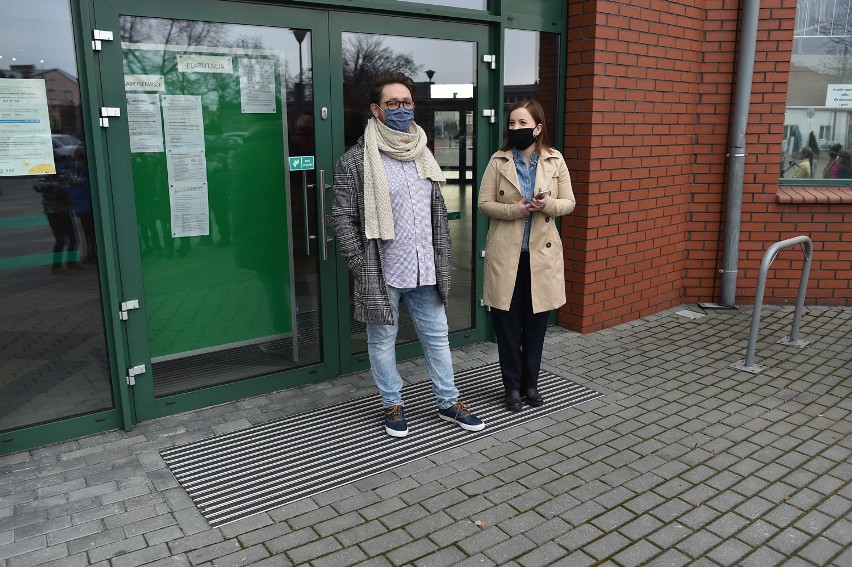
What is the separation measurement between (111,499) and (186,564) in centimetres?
73

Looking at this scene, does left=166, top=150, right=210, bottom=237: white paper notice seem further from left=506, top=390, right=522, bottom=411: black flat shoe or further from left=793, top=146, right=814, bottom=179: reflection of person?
left=793, top=146, right=814, bottom=179: reflection of person

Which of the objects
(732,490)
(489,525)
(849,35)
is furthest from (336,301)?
(849,35)

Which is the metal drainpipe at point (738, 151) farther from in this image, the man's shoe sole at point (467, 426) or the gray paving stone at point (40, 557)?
the gray paving stone at point (40, 557)

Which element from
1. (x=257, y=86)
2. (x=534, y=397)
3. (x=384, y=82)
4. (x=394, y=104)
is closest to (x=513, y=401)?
(x=534, y=397)

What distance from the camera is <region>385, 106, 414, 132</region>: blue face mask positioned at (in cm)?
380

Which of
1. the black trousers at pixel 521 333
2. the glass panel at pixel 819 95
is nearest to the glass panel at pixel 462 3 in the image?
the black trousers at pixel 521 333

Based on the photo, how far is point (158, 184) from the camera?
4.14 meters

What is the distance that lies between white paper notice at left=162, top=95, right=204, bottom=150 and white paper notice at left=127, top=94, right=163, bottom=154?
47 millimetres

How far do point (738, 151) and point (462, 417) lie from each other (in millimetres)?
4028

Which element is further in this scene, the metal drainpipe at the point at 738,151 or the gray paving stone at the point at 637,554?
the metal drainpipe at the point at 738,151

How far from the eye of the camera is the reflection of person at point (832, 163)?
6891mm

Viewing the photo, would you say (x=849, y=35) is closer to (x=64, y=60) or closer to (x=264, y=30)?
(x=264, y=30)

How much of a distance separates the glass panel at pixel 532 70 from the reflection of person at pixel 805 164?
8.91 feet

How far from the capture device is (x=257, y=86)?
172 inches
